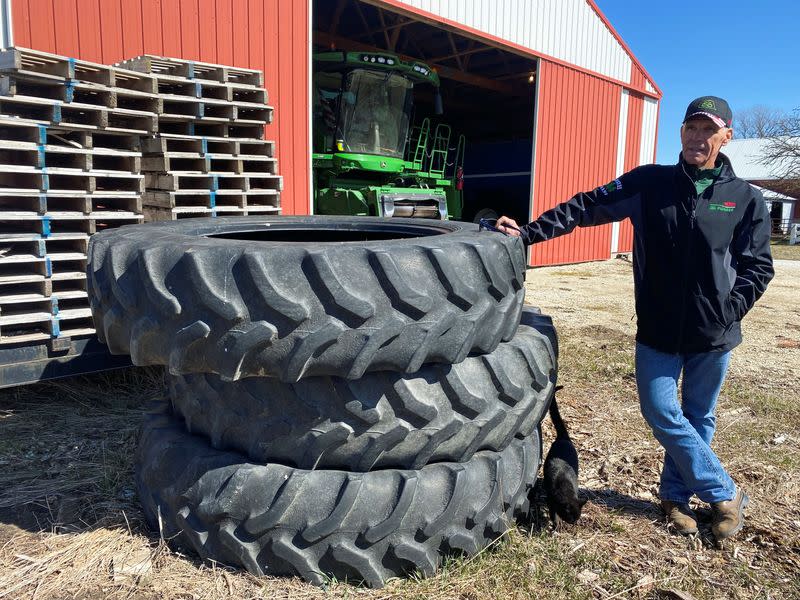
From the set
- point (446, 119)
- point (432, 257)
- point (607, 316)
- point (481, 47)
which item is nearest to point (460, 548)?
point (432, 257)

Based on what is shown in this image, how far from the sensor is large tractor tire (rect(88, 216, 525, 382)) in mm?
1753

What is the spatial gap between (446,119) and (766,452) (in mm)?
17019

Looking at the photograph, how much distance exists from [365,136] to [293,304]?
9415mm

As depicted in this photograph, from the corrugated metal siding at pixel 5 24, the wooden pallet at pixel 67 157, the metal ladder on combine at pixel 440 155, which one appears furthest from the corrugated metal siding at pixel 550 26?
the wooden pallet at pixel 67 157

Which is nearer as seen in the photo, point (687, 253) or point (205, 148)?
point (687, 253)

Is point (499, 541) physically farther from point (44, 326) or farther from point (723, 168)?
point (44, 326)

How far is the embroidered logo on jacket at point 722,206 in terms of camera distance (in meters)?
2.41

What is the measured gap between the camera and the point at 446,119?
18.9m

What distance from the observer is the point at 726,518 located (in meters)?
2.42

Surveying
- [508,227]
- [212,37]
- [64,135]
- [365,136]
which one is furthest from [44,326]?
[365,136]

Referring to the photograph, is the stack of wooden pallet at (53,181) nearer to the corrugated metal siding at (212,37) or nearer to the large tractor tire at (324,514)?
the large tractor tire at (324,514)

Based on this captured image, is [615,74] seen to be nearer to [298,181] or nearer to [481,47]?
[481,47]

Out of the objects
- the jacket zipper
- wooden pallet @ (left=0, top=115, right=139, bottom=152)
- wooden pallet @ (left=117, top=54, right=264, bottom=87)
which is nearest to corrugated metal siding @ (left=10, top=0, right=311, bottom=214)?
wooden pallet @ (left=117, top=54, right=264, bottom=87)

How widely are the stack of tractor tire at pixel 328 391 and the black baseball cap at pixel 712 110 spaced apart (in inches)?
40.2
